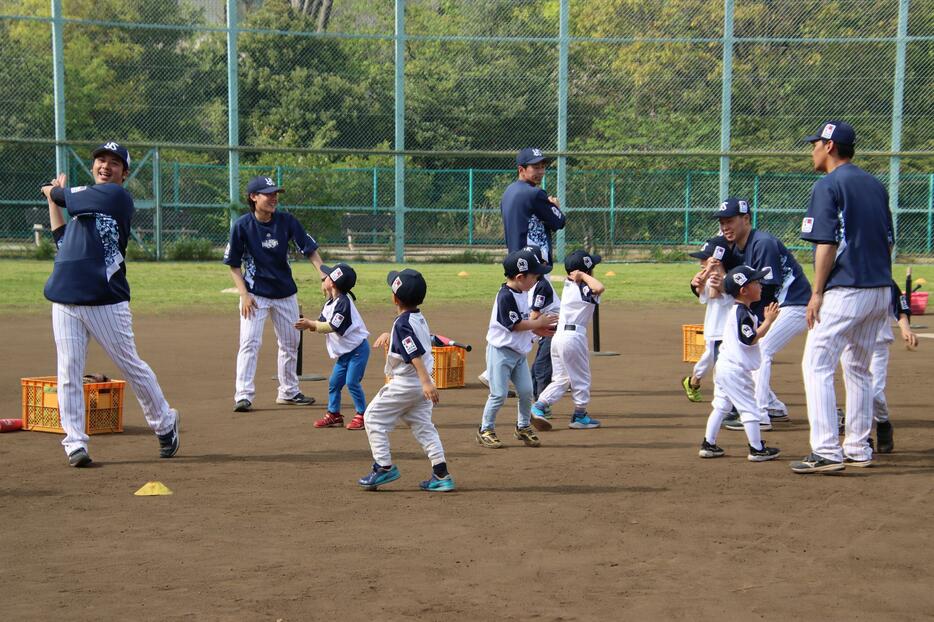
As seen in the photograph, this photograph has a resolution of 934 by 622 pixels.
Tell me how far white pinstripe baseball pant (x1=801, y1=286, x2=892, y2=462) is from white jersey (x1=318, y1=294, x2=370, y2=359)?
377 cm

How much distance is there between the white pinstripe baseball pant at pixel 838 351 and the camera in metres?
7.85

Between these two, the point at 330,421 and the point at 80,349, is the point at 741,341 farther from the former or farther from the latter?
the point at 80,349

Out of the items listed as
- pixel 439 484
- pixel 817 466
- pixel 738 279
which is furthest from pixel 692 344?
pixel 439 484

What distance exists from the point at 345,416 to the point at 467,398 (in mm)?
1461

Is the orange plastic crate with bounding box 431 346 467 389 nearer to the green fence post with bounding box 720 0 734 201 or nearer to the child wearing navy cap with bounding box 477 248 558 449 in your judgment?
the child wearing navy cap with bounding box 477 248 558 449

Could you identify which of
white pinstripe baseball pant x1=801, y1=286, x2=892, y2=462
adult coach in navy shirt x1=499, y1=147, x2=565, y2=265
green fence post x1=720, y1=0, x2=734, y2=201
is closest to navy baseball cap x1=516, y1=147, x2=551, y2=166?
adult coach in navy shirt x1=499, y1=147, x2=565, y2=265

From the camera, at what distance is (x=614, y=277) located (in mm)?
25516

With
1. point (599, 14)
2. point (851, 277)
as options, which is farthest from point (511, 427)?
point (599, 14)

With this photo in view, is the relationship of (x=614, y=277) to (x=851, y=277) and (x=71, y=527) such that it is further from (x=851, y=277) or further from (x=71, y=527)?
(x=71, y=527)

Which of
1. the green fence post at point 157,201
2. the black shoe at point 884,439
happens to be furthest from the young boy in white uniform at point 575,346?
the green fence post at point 157,201

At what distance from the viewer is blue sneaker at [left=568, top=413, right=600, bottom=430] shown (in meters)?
9.84

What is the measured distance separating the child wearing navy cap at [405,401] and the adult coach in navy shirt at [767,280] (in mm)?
3086

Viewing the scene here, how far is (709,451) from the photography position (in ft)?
27.9

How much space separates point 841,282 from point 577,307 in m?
2.48
